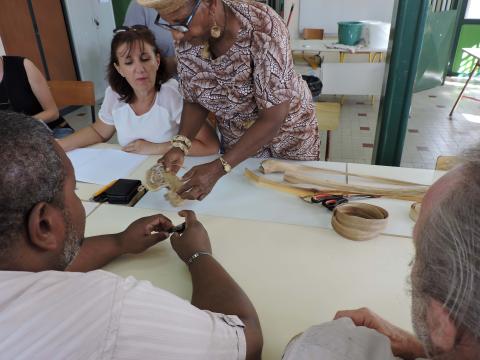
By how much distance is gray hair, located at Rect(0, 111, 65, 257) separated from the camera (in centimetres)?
58

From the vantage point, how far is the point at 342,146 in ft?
14.3

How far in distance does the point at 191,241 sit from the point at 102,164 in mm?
909

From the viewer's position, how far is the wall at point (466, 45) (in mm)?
6758

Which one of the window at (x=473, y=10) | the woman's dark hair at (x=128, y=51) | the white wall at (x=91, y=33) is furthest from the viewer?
the window at (x=473, y=10)

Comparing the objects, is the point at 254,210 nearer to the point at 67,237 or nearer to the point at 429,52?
the point at 67,237

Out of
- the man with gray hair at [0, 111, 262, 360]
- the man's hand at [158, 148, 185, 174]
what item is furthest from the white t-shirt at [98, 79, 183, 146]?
the man with gray hair at [0, 111, 262, 360]

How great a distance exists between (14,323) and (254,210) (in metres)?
0.94

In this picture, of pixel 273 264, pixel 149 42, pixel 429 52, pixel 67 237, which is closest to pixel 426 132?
pixel 429 52

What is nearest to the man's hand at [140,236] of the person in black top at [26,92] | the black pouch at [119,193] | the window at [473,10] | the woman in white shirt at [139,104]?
the black pouch at [119,193]

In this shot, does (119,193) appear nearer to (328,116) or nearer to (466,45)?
(328,116)

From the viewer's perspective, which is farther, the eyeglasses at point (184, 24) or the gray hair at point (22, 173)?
the eyeglasses at point (184, 24)

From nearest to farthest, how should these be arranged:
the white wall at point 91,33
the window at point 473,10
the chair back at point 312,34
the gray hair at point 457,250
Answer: the gray hair at point 457,250, the white wall at point 91,33, the chair back at point 312,34, the window at point 473,10

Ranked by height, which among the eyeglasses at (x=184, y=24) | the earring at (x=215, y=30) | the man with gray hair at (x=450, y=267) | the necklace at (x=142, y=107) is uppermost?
the eyeglasses at (x=184, y=24)

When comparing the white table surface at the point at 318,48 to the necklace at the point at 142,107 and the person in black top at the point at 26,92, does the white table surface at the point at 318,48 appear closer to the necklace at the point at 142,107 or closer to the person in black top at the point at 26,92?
the person in black top at the point at 26,92
